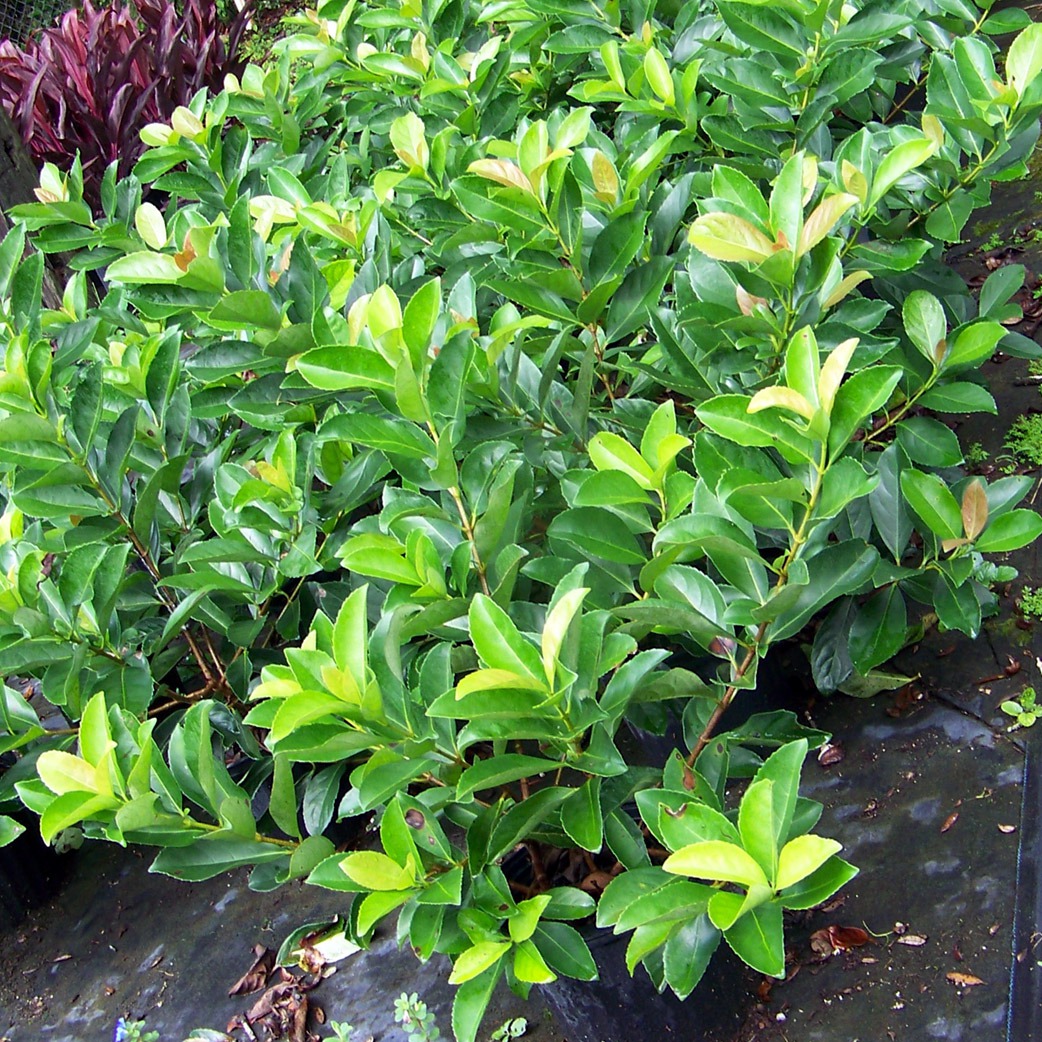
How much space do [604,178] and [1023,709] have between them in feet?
4.07

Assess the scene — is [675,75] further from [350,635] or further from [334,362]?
[350,635]

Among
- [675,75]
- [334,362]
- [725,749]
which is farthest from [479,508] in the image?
[675,75]

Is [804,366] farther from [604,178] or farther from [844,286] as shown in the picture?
[604,178]

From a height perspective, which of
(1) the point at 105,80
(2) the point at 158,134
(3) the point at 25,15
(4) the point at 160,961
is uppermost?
(3) the point at 25,15

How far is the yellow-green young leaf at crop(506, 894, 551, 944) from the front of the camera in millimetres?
1309

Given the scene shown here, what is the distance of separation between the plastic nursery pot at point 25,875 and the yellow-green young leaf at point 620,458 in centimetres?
188

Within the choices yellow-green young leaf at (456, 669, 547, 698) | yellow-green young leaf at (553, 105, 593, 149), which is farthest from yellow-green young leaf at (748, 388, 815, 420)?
yellow-green young leaf at (553, 105, 593, 149)

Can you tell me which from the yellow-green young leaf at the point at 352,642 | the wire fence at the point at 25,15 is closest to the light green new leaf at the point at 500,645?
the yellow-green young leaf at the point at 352,642

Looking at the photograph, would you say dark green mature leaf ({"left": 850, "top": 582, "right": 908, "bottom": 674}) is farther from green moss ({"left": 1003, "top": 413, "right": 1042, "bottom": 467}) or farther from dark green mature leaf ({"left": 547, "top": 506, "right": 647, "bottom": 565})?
green moss ({"left": 1003, "top": 413, "right": 1042, "bottom": 467})

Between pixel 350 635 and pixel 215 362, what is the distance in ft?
2.19

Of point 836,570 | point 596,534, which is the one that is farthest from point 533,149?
point 836,570

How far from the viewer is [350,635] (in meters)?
1.22

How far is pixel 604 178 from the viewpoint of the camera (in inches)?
69.5

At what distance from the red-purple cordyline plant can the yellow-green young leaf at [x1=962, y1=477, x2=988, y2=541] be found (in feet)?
14.8
